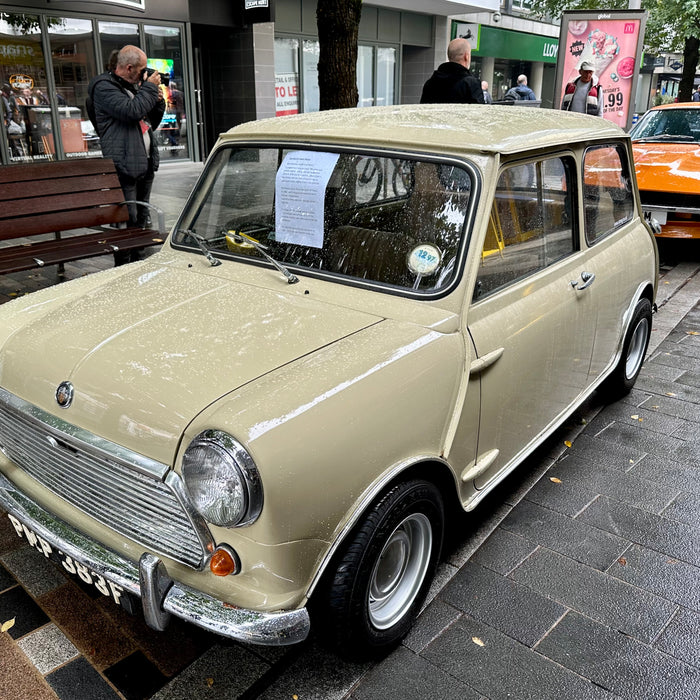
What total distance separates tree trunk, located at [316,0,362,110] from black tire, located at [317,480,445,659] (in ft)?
15.4

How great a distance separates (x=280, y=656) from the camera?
2.49 metres

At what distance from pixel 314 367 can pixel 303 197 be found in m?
1.05

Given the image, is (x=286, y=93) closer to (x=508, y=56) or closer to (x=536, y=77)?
(x=508, y=56)

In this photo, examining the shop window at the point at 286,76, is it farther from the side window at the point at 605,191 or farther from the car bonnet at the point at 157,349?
the car bonnet at the point at 157,349

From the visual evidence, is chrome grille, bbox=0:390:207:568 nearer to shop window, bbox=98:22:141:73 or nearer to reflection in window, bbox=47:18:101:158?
reflection in window, bbox=47:18:101:158

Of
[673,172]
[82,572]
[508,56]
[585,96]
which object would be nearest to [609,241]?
[82,572]

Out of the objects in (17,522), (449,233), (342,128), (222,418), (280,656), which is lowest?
(280,656)

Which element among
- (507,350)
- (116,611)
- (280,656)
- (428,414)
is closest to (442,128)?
(507,350)

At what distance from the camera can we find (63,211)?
234 inches

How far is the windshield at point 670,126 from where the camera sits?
9.11 m

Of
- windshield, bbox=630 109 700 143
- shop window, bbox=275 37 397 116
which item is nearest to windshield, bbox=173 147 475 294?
windshield, bbox=630 109 700 143

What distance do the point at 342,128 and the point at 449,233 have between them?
29.9 inches

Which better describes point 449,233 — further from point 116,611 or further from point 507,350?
point 116,611

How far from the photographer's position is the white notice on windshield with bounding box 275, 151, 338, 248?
2.97m
